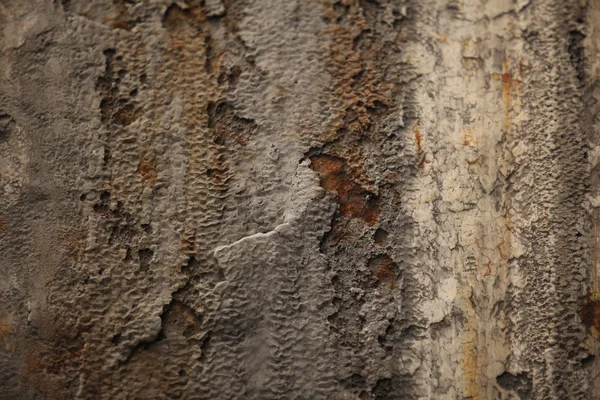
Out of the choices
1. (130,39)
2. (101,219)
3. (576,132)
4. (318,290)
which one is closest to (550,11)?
(576,132)

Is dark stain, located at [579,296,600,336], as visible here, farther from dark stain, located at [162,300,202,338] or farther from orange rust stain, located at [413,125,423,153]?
dark stain, located at [162,300,202,338]

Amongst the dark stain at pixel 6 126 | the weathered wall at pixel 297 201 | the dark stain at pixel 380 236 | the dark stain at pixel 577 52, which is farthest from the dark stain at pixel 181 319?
the dark stain at pixel 577 52

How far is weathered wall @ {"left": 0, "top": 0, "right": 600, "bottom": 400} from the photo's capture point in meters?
0.84

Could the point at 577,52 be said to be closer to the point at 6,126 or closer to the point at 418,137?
the point at 418,137

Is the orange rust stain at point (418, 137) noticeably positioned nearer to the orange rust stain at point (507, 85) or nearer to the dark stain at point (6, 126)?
the orange rust stain at point (507, 85)

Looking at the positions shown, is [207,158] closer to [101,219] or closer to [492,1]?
[101,219]

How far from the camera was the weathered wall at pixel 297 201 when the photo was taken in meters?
0.84

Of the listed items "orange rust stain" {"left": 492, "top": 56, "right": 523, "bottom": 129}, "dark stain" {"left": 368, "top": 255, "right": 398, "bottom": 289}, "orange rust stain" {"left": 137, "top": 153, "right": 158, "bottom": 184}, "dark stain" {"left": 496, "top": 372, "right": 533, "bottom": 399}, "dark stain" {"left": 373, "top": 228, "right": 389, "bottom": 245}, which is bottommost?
"dark stain" {"left": 496, "top": 372, "right": 533, "bottom": 399}

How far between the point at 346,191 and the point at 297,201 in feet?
0.29

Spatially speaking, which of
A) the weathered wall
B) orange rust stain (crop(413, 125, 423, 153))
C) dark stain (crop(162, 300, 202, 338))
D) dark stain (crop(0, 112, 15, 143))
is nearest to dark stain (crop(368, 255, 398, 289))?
the weathered wall

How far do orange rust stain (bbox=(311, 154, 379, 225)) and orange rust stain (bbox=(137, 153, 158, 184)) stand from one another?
0.28m

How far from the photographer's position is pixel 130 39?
88cm

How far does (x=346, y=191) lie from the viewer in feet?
2.81

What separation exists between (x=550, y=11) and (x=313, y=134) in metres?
0.49
